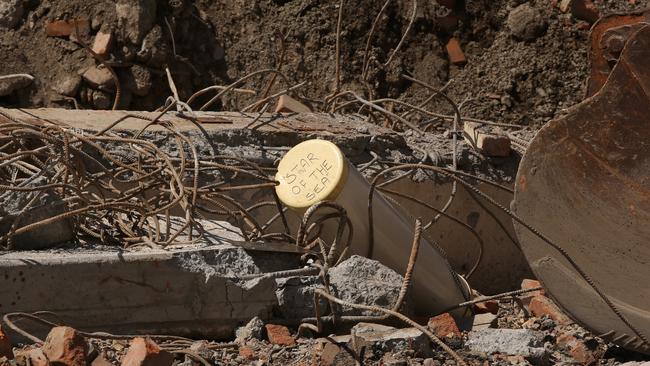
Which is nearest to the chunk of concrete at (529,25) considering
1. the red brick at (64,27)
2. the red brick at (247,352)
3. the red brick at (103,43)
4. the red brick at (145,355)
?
the red brick at (103,43)

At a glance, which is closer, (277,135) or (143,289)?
(143,289)

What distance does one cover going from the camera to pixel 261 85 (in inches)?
277

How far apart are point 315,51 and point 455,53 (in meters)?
0.81

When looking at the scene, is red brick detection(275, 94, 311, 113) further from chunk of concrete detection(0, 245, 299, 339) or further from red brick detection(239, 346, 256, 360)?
red brick detection(239, 346, 256, 360)

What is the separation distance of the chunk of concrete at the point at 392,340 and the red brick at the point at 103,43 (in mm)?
3591

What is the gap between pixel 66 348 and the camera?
2891mm

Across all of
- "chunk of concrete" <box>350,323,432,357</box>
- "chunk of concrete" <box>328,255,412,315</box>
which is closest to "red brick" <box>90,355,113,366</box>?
"chunk of concrete" <box>350,323,432,357</box>

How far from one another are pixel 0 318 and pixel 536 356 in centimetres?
145

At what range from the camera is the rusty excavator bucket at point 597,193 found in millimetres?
3727

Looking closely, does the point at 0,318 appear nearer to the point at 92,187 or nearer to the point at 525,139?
the point at 92,187

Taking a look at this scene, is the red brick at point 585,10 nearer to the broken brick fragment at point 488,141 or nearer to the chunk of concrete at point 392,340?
the broken brick fragment at point 488,141

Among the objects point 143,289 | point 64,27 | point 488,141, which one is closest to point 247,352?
point 143,289

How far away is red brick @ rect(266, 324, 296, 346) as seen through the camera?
347cm

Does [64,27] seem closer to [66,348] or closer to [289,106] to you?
[289,106]
